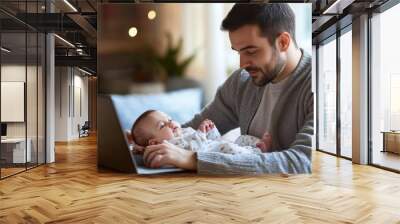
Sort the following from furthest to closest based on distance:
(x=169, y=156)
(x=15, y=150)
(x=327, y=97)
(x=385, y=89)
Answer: (x=327, y=97)
(x=385, y=89)
(x=15, y=150)
(x=169, y=156)

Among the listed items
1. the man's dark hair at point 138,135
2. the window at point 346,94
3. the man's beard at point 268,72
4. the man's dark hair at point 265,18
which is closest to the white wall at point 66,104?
the man's dark hair at point 138,135

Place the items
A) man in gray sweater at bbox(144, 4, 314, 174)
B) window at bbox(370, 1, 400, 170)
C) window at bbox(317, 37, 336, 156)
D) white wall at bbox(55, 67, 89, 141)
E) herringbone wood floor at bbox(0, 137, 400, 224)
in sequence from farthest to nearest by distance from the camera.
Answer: white wall at bbox(55, 67, 89, 141)
window at bbox(317, 37, 336, 156)
window at bbox(370, 1, 400, 170)
man in gray sweater at bbox(144, 4, 314, 174)
herringbone wood floor at bbox(0, 137, 400, 224)

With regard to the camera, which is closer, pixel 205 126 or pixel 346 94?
pixel 205 126

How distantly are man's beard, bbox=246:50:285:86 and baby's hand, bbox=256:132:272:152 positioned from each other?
861mm

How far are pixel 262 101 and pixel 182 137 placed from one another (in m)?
1.44

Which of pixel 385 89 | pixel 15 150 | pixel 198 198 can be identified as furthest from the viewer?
pixel 385 89

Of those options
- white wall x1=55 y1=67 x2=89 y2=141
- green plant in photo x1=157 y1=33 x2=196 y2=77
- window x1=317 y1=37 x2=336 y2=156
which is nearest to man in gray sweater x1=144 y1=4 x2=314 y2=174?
green plant in photo x1=157 y1=33 x2=196 y2=77

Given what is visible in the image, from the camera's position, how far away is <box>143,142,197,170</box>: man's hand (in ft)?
21.8

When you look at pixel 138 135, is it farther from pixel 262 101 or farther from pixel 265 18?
pixel 265 18

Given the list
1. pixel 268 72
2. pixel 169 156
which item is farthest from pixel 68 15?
pixel 268 72

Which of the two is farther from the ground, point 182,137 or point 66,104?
point 66,104

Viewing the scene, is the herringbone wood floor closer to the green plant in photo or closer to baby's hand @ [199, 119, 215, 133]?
baby's hand @ [199, 119, 215, 133]

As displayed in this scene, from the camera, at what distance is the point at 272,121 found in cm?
674

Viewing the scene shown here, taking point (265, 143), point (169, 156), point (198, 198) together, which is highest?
point (265, 143)
